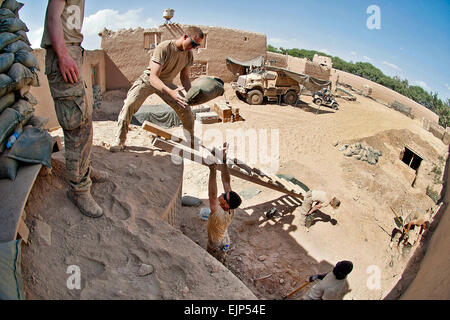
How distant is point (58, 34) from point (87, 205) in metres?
1.39

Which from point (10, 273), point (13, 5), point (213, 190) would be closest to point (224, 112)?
point (213, 190)

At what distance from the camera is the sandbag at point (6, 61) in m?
2.33

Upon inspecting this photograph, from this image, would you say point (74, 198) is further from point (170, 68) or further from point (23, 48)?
point (170, 68)

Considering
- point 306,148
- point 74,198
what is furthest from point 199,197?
point 306,148

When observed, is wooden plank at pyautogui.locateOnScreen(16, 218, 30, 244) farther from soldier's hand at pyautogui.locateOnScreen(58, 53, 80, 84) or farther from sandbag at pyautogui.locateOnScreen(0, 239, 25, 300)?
soldier's hand at pyautogui.locateOnScreen(58, 53, 80, 84)

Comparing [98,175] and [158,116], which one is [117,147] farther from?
[158,116]

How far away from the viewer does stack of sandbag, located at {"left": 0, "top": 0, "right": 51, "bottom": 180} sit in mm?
2309

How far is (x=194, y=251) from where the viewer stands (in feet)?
8.39

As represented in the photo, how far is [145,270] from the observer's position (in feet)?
7.40

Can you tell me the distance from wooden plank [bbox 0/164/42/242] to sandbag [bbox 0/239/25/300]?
11cm

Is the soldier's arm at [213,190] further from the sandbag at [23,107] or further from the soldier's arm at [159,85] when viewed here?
the sandbag at [23,107]

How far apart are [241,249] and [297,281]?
0.98 metres

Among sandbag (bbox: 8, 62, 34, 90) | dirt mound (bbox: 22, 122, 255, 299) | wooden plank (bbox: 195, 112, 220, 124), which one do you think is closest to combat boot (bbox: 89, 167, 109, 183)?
dirt mound (bbox: 22, 122, 255, 299)

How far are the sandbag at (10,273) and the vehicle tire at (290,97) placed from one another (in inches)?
568
